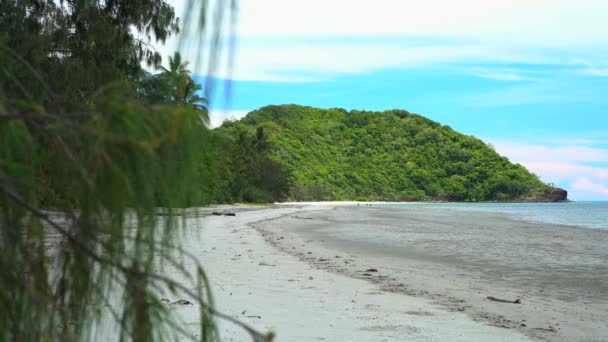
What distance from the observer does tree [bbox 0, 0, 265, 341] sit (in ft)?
3.06

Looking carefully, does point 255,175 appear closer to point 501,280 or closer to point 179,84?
point 501,280

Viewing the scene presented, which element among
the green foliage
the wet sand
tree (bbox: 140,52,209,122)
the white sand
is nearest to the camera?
tree (bbox: 140,52,209,122)

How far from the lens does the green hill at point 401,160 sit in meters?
144

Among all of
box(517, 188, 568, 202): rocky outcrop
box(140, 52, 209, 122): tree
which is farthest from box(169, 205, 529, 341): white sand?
box(517, 188, 568, 202): rocky outcrop

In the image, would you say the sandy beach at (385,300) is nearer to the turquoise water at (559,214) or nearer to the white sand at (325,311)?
the white sand at (325,311)

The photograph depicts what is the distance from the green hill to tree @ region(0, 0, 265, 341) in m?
138

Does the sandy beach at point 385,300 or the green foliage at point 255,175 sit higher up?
the green foliage at point 255,175

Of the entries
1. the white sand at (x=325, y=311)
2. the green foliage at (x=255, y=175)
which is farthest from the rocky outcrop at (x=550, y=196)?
the white sand at (x=325, y=311)

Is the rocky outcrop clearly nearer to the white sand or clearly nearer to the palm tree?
Result: the white sand

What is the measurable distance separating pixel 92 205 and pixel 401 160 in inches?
6020

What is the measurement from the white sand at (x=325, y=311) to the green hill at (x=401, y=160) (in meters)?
132

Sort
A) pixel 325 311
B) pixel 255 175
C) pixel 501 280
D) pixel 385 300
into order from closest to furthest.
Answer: pixel 325 311
pixel 385 300
pixel 501 280
pixel 255 175

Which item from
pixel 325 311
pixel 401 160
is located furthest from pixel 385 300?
pixel 401 160

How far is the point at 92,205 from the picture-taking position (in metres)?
1.01
